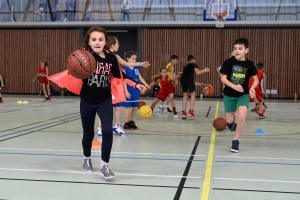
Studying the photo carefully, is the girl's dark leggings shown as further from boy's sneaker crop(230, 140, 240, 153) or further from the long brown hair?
boy's sneaker crop(230, 140, 240, 153)

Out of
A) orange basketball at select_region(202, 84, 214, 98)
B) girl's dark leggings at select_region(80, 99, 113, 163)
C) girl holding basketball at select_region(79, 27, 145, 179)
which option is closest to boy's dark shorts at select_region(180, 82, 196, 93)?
girl holding basketball at select_region(79, 27, 145, 179)

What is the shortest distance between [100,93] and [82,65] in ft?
1.30

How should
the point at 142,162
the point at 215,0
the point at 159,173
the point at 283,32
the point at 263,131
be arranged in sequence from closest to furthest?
the point at 159,173
the point at 142,162
the point at 263,131
the point at 215,0
the point at 283,32

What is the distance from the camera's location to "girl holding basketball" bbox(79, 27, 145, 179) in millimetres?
4590

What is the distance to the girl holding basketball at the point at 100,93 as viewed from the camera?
4590 millimetres

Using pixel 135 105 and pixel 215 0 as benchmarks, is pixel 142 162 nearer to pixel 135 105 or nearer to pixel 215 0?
pixel 135 105

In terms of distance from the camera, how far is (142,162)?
212 inches

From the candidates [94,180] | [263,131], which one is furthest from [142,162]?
[263,131]

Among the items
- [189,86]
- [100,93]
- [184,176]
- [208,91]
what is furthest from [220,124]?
[208,91]

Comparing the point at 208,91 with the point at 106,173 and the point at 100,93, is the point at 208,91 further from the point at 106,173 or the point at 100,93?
the point at 106,173

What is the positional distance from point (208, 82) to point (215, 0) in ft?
14.5

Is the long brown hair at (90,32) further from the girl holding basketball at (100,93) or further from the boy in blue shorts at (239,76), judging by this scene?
the boy in blue shorts at (239,76)

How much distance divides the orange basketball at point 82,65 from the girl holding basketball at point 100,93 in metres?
0.13

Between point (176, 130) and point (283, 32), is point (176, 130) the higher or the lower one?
the lower one
